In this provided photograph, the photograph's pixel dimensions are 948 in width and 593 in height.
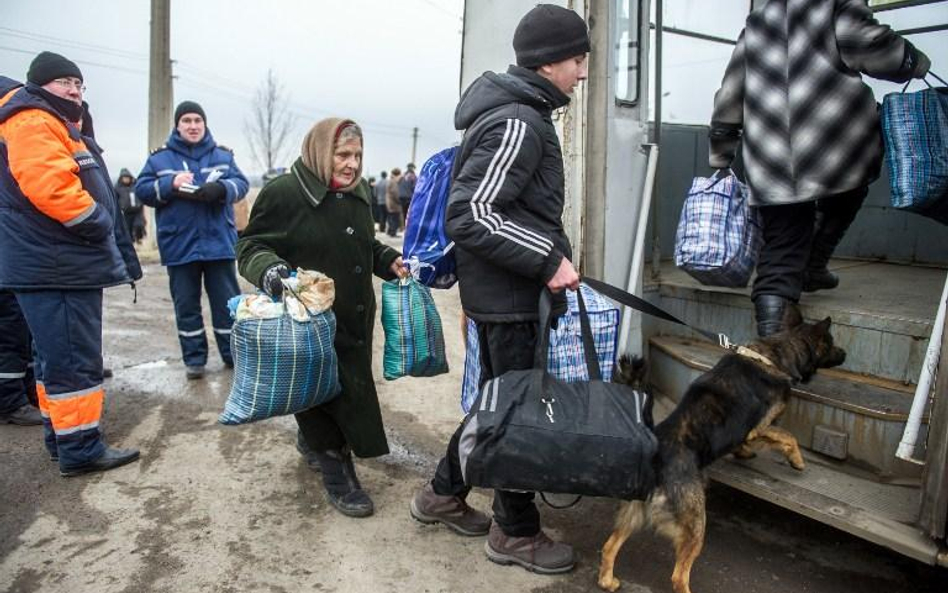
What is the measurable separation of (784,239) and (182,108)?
14.2ft

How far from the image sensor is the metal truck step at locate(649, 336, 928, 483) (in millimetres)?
2863

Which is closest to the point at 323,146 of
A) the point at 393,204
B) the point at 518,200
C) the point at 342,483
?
the point at 518,200

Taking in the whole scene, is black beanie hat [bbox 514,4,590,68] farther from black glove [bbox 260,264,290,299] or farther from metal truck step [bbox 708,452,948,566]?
metal truck step [bbox 708,452,948,566]

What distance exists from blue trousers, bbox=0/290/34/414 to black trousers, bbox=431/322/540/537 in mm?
2971

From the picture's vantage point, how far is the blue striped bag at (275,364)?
10.1 ft

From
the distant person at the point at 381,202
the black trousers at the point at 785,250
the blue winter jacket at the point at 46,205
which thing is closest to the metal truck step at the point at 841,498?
the black trousers at the point at 785,250

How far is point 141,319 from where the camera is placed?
765 centimetres

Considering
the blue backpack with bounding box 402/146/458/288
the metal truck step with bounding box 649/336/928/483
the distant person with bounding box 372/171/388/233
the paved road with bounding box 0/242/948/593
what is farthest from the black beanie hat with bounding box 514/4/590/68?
the distant person with bounding box 372/171/388/233

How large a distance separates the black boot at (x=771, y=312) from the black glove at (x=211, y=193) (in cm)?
389

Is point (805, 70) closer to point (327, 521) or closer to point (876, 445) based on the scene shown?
point (876, 445)

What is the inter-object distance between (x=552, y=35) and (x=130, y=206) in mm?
13994

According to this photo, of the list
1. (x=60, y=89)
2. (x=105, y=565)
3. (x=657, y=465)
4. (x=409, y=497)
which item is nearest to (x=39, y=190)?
(x=60, y=89)

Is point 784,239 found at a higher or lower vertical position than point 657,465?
higher

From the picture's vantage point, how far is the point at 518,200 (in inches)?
106
